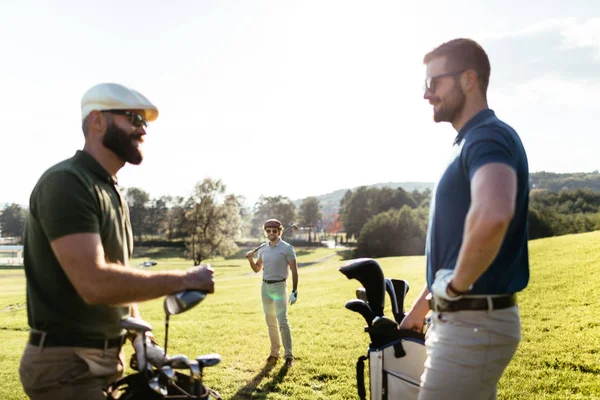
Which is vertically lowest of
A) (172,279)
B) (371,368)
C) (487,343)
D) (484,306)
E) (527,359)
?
(527,359)

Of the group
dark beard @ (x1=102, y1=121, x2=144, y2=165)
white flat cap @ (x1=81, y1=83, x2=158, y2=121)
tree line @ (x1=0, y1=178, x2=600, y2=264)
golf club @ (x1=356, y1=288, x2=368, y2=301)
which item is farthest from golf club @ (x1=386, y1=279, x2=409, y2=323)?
tree line @ (x1=0, y1=178, x2=600, y2=264)

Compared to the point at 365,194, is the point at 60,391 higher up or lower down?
lower down

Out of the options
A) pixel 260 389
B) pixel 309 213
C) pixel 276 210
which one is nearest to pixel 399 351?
pixel 260 389

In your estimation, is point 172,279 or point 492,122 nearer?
point 172,279

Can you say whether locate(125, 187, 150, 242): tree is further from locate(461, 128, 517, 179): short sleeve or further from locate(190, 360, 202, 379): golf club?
locate(461, 128, 517, 179): short sleeve

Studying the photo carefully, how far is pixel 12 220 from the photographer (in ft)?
335

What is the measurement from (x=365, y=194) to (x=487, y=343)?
97928 millimetres

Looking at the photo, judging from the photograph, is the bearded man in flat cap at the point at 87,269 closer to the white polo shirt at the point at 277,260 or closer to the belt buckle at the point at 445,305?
the belt buckle at the point at 445,305

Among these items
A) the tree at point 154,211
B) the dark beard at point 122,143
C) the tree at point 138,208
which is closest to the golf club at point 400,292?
the dark beard at point 122,143

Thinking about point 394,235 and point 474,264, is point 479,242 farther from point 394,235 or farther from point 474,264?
point 394,235

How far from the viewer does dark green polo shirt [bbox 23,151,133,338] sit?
2262mm

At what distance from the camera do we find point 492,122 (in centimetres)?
253

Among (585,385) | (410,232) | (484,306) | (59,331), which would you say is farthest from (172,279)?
(410,232)

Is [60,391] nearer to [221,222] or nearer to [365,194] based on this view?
[221,222]
